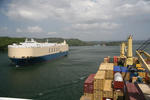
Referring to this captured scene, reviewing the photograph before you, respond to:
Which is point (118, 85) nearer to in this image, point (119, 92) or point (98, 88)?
point (119, 92)

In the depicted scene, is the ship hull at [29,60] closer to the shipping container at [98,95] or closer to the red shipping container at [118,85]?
the shipping container at [98,95]

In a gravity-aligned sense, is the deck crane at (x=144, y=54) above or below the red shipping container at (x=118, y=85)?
above

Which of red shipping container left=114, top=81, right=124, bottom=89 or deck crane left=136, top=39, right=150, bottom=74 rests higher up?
deck crane left=136, top=39, right=150, bottom=74

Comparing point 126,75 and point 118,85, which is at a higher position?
point 118,85

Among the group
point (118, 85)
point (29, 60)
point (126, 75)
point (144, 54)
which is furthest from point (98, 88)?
point (29, 60)

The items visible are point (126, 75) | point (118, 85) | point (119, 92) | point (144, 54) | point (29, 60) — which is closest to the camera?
point (119, 92)

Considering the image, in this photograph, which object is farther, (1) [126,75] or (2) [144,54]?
(1) [126,75]

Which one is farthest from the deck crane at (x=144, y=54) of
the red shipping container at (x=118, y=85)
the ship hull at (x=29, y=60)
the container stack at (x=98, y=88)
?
the ship hull at (x=29, y=60)

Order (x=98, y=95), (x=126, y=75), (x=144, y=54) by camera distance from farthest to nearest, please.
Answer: (x=126, y=75) < (x=144, y=54) < (x=98, y=95)

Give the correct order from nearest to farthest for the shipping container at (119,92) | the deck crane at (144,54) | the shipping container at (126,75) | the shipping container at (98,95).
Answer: the deck crane at (144,54)
the shipping container at (119,92)
the shipping container at (98,95)
the shipping container at (126,75)

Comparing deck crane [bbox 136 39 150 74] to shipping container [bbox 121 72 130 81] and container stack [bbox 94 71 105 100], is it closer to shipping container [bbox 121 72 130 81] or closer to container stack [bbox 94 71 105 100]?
shipping container [bbox 121 72 130 81]

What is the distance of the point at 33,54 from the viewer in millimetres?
35438

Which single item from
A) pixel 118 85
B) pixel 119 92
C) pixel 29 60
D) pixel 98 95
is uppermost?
pixel 118 85

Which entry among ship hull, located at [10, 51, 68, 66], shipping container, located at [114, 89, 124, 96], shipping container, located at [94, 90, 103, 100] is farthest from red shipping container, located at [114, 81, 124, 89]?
ship hull, located at [10, 51, 68, 66]
